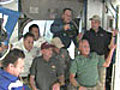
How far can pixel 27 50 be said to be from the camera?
4.01 m

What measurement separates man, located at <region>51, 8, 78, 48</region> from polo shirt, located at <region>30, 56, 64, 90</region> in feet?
2.28

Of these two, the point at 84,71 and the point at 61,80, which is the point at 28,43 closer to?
the point at 61,80

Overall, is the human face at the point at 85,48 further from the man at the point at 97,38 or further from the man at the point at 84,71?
the man at the point at 97,38

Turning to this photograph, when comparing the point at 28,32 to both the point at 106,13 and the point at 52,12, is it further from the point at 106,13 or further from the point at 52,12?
the point at 106,13

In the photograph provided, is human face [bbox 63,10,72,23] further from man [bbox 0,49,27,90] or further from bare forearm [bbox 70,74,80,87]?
man [bbox 0,49,27,90]

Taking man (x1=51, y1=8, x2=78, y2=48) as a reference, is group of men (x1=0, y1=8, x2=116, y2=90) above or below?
below

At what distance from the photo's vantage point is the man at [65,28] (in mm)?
4418

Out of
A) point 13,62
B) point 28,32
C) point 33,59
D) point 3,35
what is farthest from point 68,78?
point 13,62

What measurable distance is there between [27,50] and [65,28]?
86 centimetres

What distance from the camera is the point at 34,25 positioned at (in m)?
4.37

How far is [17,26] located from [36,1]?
579 mm

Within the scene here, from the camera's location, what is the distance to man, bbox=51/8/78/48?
442cm

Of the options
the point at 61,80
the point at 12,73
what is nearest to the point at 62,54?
the point at 61,80

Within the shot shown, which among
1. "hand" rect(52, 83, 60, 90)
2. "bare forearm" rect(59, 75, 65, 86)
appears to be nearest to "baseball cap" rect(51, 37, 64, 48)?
"bare forearm" rect(59, 75, 65, 86)
